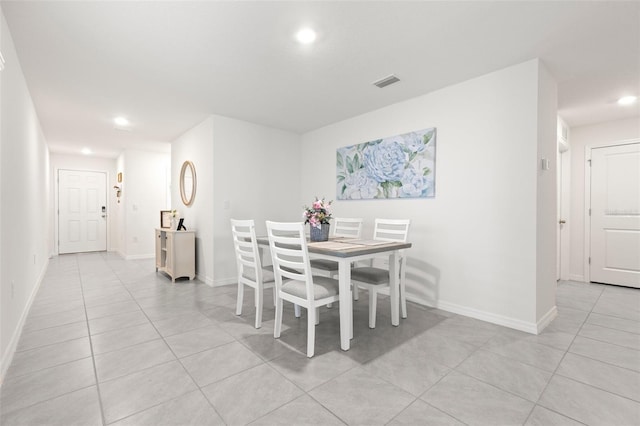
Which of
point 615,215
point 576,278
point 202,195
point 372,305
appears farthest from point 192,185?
point 615,215

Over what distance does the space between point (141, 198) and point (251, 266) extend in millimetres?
5095

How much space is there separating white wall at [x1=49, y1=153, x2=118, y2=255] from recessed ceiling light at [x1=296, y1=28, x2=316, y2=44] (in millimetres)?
7124

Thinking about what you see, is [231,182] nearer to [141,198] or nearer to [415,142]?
[415,142]

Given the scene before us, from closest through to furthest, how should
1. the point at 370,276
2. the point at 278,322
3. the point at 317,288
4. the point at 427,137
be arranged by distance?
the point at 317,288 < the point at 278,322 < the point at 370,276 < the point at 427,137

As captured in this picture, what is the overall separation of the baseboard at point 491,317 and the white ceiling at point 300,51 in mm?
2251

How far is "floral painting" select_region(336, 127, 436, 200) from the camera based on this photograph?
3.28 meters

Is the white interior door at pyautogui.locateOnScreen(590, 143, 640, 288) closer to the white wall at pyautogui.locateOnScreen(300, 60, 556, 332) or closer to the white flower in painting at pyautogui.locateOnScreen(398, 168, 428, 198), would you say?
the white wall at pyautogui.locateOnScreen(300, 60, 556, 332)

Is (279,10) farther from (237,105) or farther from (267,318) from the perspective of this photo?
(267,318)

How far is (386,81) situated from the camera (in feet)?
9.79

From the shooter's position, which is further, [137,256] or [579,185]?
[137,256]

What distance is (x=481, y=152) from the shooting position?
2.85 metres

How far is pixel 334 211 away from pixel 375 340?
7.65 feet

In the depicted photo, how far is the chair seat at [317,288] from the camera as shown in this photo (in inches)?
86.7

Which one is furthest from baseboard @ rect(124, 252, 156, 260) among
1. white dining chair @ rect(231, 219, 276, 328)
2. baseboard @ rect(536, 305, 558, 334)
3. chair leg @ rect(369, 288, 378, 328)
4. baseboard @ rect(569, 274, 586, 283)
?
baseboard @ rect(569, 274, 586, 283)
